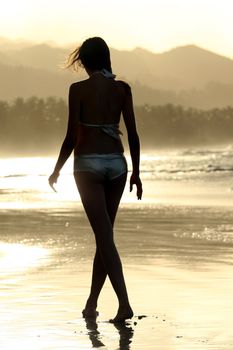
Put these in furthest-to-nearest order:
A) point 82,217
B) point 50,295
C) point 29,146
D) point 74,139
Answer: point 29,146 < point 82,217 < point 50,295 < point 74,139

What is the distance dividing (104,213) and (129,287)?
5.78 feet

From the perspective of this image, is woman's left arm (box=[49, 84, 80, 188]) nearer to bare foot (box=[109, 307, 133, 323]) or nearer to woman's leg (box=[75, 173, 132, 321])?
woman's leg (box=[75, 173, 132, 321])

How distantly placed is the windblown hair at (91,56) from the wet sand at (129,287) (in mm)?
1701

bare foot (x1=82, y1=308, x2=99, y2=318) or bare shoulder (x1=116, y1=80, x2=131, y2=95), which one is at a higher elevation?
bare shoulder (x1=116, y1=80, x2=131, y2=95)

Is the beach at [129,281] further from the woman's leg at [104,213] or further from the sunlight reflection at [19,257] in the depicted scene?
the woman's leg at [104,213]

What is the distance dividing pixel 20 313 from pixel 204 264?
3.53m

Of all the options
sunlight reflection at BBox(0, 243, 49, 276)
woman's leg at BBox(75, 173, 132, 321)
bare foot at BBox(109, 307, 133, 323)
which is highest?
woman's leg at BBox(75, 173, 132, 321)

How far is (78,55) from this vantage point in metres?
8.82

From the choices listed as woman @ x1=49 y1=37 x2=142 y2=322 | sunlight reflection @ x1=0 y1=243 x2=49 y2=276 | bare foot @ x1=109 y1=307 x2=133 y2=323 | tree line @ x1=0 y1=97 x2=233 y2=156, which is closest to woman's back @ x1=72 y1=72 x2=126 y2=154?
woman @ x1=49 y1=37 x2=142 y2=322

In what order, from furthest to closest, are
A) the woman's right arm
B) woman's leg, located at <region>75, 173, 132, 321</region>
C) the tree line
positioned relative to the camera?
1. the tree line
2. the woman's right arm
3. woman's leg, located at <region>75, 173, 132, 321</region>

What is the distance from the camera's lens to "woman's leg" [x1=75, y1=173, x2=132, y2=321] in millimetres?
8664

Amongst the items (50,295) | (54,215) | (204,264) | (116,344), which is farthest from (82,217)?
(116,344)

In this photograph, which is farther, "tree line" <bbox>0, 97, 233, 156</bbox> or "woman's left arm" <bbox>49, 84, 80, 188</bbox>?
"tree line" <bbox>0, 97, 233, 156</bbox>

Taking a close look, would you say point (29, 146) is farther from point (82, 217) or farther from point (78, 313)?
point (78, 313)
